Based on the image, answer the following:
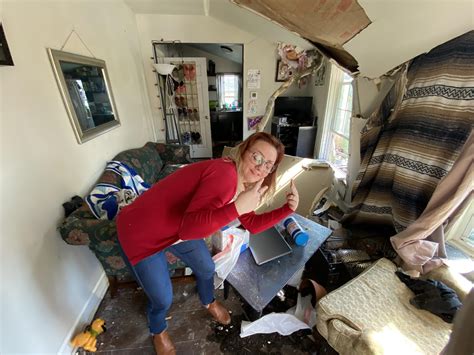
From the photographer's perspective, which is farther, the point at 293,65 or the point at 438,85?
the point at 293,65

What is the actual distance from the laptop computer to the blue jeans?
27 cm

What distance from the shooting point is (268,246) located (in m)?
1.26

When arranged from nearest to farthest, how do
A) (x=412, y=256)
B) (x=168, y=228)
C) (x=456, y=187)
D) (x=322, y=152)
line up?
1. (x=168, y=228)
2. (x=456, y=187)
3. (x=412, y=256)
4. (x=322, y=152)

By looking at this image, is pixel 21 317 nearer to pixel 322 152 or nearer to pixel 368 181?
pixel 368 181

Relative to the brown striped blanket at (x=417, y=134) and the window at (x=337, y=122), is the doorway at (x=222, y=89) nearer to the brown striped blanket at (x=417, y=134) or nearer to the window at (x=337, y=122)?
the window at (x=337, y=122)

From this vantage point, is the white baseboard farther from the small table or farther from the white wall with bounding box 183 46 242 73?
the white wall with bounding box 183 46 242 73

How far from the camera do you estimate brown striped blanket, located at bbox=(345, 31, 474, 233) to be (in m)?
1.01

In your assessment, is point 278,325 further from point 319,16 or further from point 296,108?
point 296,108

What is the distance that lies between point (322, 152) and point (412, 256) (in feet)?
6.87

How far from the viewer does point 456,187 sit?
3.39ft

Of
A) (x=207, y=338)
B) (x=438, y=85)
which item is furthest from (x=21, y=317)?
(x=438, y=85)

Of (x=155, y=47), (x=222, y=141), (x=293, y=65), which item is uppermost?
(x=155, y=47)

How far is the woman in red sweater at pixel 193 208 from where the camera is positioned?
2.27ft

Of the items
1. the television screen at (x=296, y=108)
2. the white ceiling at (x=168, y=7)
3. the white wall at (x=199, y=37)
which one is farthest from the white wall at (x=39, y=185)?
the television screen at (x=296, y=108)
